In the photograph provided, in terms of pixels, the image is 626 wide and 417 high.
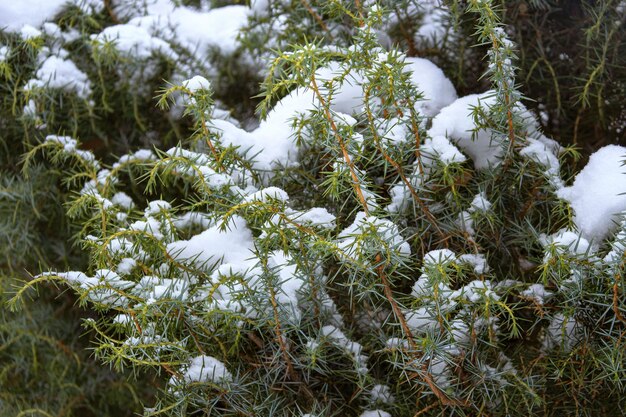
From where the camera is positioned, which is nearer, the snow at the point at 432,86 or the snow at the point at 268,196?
the snow at the point at 268,196

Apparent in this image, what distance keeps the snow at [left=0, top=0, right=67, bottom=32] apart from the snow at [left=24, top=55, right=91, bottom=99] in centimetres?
9

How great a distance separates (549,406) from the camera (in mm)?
861

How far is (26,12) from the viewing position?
1.24 metres

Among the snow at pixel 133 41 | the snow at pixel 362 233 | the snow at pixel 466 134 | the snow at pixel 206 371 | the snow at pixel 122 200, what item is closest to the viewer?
the snow at pixel 362 233

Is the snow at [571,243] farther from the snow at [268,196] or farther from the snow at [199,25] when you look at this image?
the snow at [199,25]

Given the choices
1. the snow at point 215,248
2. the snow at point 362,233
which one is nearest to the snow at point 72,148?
the snow at point 215,248

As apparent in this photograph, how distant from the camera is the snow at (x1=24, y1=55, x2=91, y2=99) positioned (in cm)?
118

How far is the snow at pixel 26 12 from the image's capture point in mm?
1223

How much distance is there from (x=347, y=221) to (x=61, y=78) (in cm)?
59

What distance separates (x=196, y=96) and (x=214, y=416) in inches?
15.2

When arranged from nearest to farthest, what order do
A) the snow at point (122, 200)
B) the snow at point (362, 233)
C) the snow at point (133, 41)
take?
the snow at point (362, 233) → the snow at point (122, 200) → the snow at point (133, 41)

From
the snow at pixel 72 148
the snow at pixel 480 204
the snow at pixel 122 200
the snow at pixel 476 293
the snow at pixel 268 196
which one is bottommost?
the snow at pixel 476 293

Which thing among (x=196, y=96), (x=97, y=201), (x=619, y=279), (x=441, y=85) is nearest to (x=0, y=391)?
(x=97, y=201)

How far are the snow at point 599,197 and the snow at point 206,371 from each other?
1.56 ft
